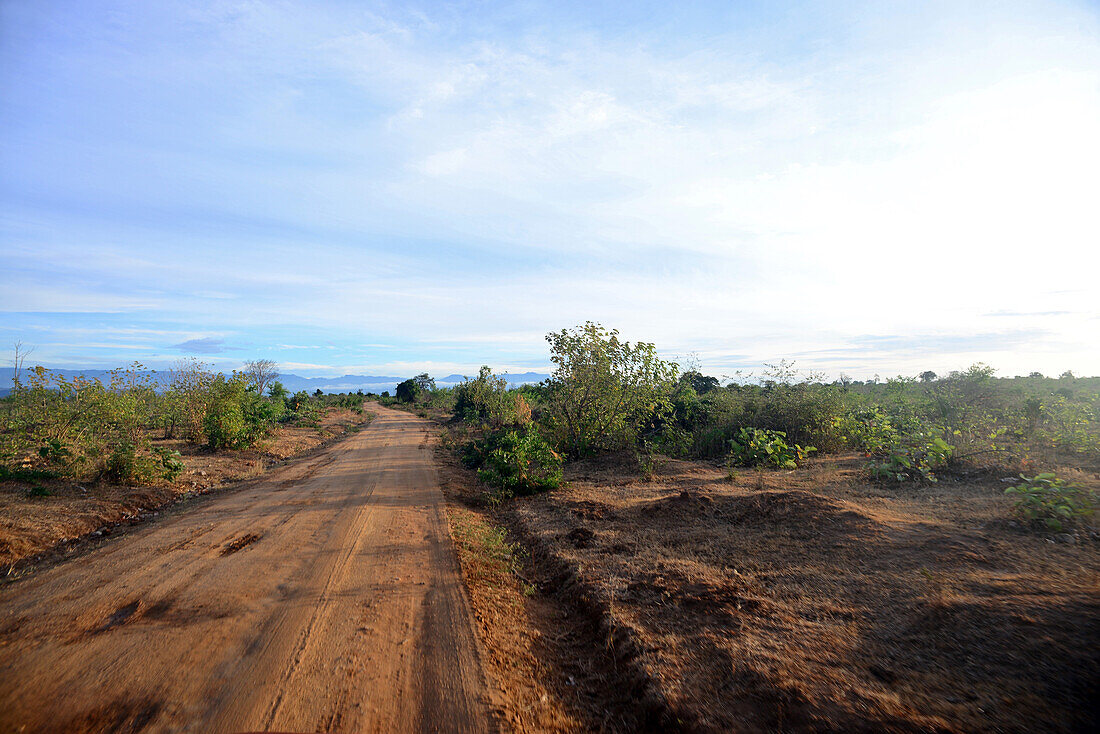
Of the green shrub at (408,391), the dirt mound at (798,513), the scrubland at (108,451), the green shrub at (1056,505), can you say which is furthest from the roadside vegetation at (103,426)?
the green shrub at (408,391)

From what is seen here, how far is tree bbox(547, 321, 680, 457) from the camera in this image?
513 inches

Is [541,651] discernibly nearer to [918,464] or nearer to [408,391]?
[918,464]

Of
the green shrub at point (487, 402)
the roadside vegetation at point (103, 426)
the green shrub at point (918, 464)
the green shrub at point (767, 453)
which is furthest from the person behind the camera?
the green shrub at point (487, 402)

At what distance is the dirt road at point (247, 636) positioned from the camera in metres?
2.95

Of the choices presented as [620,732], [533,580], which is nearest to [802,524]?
[533,580]

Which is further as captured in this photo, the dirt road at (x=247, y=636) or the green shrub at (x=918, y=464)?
the green shrub at (x=918, y=464)

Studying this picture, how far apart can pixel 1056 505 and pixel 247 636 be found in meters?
8.38

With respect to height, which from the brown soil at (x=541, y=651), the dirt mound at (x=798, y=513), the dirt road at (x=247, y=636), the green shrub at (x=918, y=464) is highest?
the green shrub at (x=918, y=464)

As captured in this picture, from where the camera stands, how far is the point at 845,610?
3.83 m

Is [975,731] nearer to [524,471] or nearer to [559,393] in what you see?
[524,471]

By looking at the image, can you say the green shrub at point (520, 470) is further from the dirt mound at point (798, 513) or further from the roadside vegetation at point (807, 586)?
the dirt mound at point (798, 513)

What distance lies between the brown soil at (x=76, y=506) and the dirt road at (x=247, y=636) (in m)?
0.80

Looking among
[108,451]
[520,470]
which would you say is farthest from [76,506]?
[520,470]

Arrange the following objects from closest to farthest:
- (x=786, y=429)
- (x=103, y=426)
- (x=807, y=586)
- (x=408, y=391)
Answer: (x=807, y=586)
(x=103, y=426)
(x=786, y=429)
(x=408, y=391)
